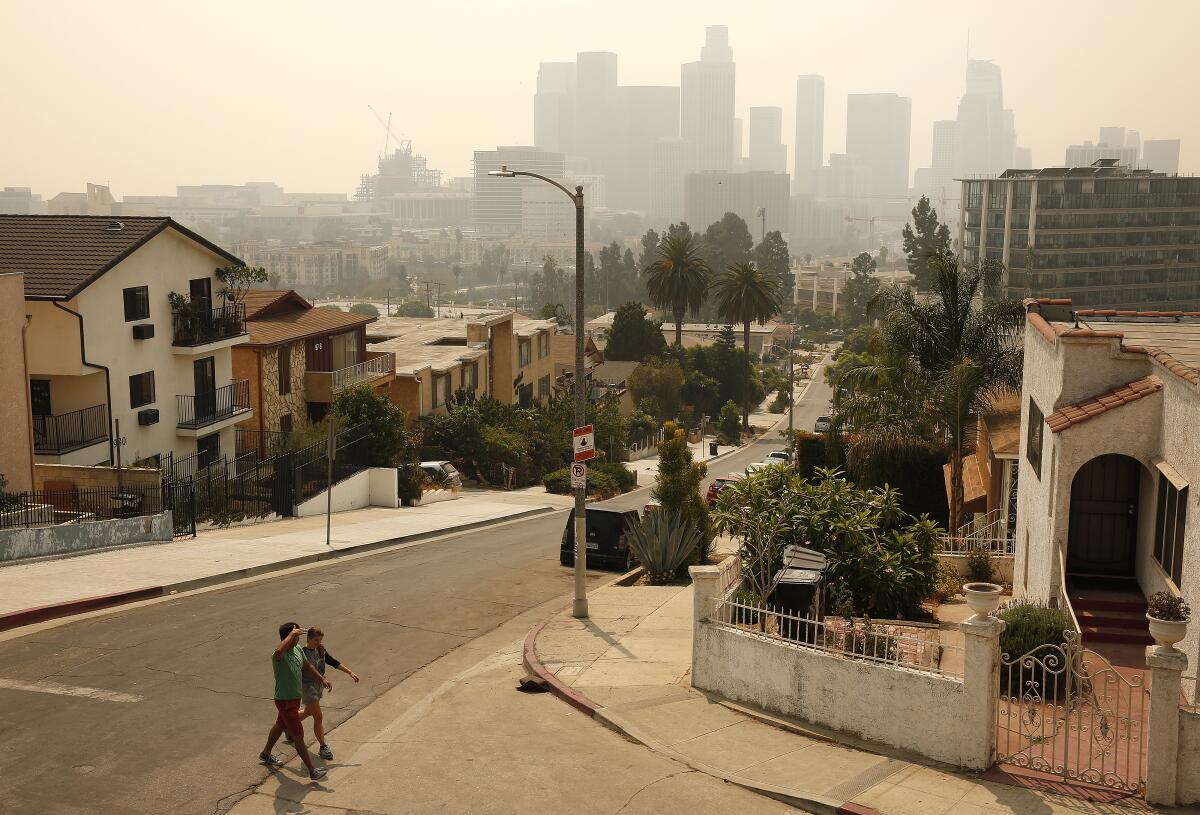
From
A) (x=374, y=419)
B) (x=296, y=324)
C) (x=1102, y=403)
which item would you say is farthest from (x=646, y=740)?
(x=296, y=324)

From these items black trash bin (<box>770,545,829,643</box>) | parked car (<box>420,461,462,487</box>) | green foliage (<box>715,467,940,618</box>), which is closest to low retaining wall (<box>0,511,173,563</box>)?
green foliage (<box>715,467,940,618</box>)

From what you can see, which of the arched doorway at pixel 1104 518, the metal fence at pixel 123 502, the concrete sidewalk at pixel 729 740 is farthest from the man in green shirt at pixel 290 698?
the metal fence at pixel 123 502

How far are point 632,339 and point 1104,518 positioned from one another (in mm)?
80443

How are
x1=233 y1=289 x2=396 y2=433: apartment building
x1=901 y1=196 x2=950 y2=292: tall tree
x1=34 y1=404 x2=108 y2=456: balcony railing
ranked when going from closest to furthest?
x1=34 y1=404 x2=108 y2=456: balcony railing, x1=233 y1=289 x2=396 y2=433: apartment building, x1=901 y1=196 x2=950 y2=292: tall tree

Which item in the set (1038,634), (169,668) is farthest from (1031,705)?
(169,668)

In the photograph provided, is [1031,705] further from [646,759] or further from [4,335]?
[4,335]

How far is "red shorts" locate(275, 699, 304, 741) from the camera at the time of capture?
11.9m

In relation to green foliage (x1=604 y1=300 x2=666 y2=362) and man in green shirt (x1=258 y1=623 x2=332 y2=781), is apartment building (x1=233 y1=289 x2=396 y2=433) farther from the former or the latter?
green foliage (x1=604 y1=300 x2=666 y2=362)

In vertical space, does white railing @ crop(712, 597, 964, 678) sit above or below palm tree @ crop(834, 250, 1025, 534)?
below

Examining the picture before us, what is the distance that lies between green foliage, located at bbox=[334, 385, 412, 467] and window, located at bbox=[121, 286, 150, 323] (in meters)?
6.71

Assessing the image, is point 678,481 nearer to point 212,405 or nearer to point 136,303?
point 136,303

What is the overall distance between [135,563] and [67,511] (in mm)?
5325

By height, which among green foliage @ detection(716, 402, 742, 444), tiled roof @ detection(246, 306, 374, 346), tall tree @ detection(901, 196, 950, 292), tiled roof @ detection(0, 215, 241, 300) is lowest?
green foliage @ detection(716, 402, 742, 444)

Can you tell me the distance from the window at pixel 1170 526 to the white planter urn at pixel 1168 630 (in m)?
3.05
